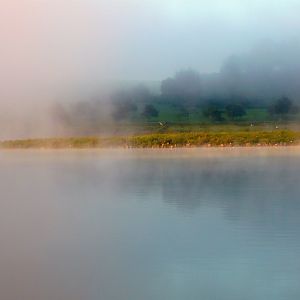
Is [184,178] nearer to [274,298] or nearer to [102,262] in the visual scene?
[102,262]

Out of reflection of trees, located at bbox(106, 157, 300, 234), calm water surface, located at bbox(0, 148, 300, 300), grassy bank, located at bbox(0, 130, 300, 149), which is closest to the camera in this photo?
calm water surface, located at bbox(0, 148, 300, 300)

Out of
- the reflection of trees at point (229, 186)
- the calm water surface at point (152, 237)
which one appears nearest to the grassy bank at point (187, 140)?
the reflection of trees at point (229, 186)

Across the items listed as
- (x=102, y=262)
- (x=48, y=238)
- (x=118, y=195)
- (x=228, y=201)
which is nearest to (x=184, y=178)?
(x=118, y=195)

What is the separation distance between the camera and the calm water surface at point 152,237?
5.15 meters

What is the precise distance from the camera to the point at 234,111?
3919 cm

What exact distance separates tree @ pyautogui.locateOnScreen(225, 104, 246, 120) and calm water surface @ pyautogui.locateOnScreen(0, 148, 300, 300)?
82.7ft

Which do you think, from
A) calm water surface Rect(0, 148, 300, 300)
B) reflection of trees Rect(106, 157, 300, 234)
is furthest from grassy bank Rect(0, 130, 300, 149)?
calm water surface Rect(0, 148, 300, 300)

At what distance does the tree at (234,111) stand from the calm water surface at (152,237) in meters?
25.2

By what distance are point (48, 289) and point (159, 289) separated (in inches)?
34.8

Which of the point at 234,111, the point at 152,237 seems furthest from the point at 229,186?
the point at 234,111

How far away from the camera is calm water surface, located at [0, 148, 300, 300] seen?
5148mm

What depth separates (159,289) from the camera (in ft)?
16.6

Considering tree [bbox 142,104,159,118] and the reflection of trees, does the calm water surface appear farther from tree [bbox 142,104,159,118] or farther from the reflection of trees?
tree [bbox 142,104,159,118]

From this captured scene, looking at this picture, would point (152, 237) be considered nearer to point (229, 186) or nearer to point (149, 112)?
point (229, 186)
